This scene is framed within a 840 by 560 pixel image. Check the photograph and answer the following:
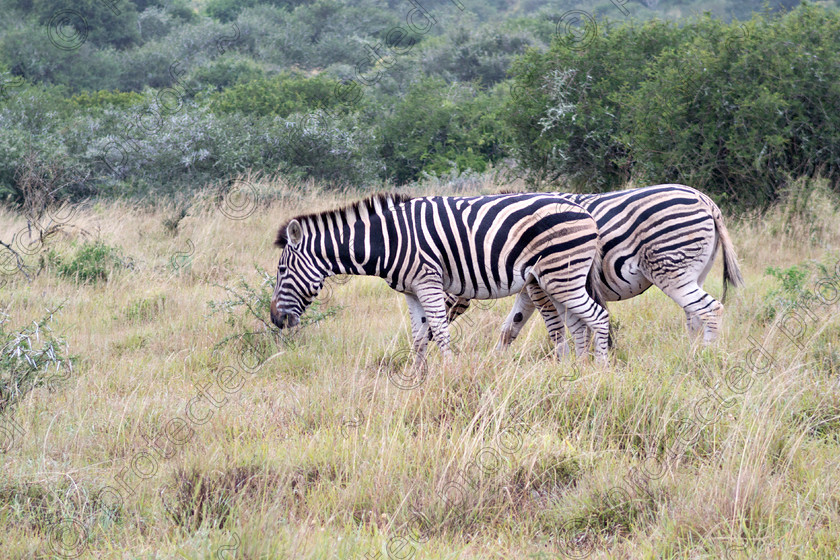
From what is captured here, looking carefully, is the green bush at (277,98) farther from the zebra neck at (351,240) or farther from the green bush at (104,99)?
the zebra neck at (351,240)

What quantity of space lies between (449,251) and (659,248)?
1590 millimetres

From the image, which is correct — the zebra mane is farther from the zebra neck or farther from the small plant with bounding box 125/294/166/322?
the small plant with bounding box 125/294/166/322

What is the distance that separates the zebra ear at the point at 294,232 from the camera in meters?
5.72

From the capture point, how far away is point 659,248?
5652mm

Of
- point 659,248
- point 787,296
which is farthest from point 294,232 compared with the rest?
point 787,296

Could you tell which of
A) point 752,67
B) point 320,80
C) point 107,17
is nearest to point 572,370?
point 752,67

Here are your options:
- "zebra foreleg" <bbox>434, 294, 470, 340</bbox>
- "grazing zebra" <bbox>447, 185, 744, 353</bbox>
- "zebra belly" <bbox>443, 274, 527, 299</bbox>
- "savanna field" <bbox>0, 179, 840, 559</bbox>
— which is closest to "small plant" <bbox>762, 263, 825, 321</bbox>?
"savanna field" <bbox>0, 179, 840, 559</bbox>

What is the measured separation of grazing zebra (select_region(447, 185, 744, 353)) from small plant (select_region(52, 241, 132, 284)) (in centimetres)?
463

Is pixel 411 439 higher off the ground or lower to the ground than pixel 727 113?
lower

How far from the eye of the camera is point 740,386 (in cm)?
462

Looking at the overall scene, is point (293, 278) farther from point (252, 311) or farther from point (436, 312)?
point (436, 312)

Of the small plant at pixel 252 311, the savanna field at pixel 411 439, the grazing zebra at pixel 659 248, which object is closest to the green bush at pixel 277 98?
the small plant at pixel 252 311

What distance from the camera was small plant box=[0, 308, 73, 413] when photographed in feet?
15.0

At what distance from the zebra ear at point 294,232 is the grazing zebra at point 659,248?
1761 millimetres
